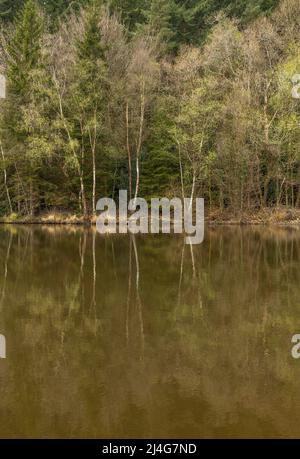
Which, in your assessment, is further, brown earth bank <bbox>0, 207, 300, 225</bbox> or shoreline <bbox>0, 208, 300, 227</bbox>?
brown earth bank <bbox>0, 207, 300, 225</bbox>

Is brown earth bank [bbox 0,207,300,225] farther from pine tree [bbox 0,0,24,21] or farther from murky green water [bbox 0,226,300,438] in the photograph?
pine tree [bbox 0,0,24,21]

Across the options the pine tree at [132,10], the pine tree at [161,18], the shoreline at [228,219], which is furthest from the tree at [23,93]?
the pine tree at [132,10]

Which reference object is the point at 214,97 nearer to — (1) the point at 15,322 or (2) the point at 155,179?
(2) the point at 155,179

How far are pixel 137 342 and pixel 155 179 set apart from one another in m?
28.5

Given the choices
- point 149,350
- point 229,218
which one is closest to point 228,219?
point 229,218

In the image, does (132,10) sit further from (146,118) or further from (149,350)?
(149,350)

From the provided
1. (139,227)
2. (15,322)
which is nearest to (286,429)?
(15,322)

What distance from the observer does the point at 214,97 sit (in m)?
32.2

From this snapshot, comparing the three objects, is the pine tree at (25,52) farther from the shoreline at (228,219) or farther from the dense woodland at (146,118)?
the shoreline at (228,219)

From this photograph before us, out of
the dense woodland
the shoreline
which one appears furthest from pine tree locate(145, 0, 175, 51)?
the shoreline

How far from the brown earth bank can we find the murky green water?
57.9 feet

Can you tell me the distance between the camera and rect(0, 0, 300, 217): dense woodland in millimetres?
31750

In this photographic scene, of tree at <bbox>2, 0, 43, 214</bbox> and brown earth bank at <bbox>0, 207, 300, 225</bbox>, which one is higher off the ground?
tree at <bbox>2, 0, 43, 214</bbox>

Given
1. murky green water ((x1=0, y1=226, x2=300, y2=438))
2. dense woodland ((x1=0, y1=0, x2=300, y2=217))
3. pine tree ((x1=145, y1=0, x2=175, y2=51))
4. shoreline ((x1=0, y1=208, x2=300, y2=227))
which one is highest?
pine tree ((x1=145, y1=0, x2=175, y2=51))
